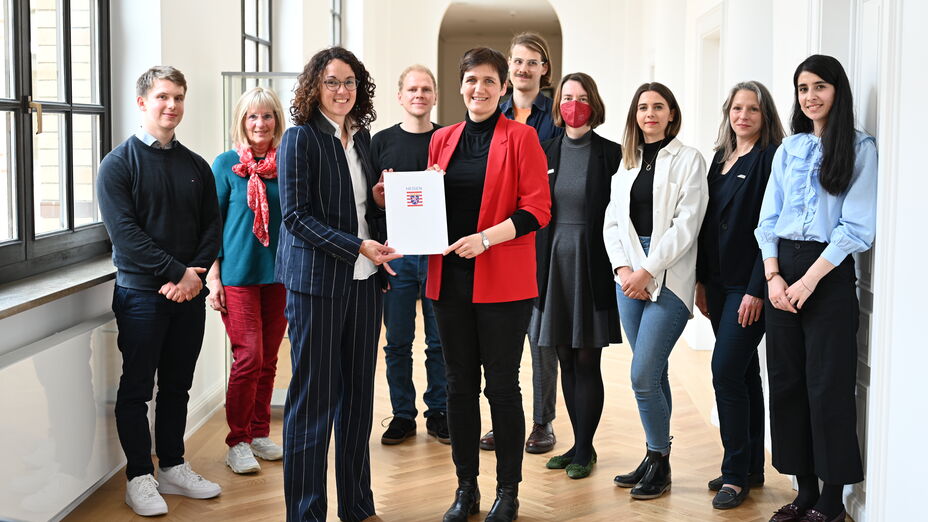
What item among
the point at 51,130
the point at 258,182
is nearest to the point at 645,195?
the point at 258,182

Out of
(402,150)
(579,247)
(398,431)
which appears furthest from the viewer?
(398,431)

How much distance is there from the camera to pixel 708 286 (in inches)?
151

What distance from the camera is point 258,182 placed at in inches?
162

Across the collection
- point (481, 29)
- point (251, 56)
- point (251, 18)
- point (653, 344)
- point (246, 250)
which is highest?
point (481, 29)

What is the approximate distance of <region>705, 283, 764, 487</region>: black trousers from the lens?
3684 millimetres

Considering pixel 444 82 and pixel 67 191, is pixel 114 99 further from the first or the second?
pixel 444 82

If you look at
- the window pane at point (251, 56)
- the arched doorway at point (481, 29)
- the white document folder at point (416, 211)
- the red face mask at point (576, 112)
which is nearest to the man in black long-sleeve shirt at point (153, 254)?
the white document folder at point (416, 211)

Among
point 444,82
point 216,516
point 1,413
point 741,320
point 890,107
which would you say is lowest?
point 216,516

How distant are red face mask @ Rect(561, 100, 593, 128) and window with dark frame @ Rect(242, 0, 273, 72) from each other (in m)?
2.81

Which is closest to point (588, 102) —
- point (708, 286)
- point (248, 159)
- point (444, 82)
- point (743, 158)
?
point (743, 158)

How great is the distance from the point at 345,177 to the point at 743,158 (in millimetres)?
1612

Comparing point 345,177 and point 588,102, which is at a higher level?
point 588,102

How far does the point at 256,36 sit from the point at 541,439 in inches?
144

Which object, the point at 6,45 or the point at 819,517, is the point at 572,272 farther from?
the point at 6,45
